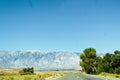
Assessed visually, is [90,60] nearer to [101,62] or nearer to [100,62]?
[100,62]

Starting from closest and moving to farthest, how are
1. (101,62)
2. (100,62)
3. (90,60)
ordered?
(101,62), (100,62), (90,60)

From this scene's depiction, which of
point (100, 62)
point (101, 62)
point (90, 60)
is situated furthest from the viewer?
point (90, 60)

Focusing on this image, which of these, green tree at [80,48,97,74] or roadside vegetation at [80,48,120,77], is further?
green tree at [80,48,97,74]

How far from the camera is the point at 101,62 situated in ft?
350

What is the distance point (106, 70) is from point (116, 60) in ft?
43.7

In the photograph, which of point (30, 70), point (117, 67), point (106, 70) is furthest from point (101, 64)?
point (30, 70)

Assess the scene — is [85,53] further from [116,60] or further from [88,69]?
[116,60]

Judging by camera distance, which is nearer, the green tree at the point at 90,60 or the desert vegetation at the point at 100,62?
the desert vegetation at the point at 100,62

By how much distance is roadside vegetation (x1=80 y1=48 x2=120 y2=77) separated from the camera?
9100 cm

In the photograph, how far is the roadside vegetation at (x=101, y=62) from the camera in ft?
299

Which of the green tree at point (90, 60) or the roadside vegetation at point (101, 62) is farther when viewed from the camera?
the green tree at point (90, 60)

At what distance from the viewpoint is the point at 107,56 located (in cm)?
10031

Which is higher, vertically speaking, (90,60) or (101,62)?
(90,60)

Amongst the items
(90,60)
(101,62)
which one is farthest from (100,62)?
(90,60)
